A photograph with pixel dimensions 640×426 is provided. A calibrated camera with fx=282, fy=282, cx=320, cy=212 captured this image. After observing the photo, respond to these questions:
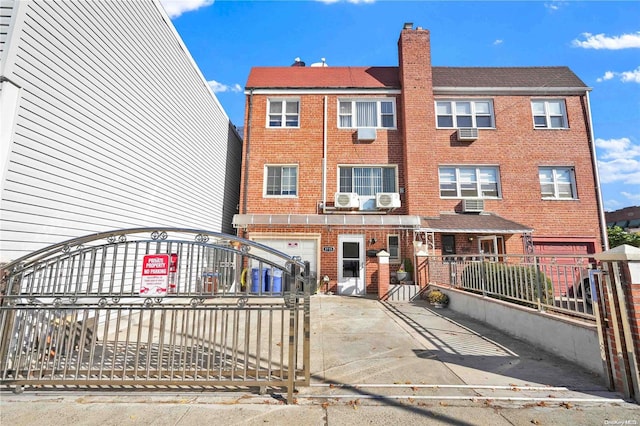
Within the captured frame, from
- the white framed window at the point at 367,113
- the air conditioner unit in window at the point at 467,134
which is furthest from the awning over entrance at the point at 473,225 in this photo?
→ the white framed window at the point at 367,113

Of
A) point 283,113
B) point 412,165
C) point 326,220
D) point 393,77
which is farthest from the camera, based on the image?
point 393,77

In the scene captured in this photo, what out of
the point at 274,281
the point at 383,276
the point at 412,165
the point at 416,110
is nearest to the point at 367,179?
the point at 412,165

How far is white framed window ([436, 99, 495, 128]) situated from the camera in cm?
1335

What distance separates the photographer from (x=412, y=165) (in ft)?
40.6

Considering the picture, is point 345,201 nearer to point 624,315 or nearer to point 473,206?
point 473,206

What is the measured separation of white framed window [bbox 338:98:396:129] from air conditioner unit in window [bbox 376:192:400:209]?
356 centimetres

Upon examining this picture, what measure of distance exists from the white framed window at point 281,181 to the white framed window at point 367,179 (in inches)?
83.4

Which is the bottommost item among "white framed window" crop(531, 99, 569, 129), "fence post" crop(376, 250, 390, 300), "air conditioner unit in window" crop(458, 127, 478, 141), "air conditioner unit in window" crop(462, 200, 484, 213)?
"fence post" crop(376, 250, 390, 300)

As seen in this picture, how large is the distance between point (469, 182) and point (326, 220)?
6.84m

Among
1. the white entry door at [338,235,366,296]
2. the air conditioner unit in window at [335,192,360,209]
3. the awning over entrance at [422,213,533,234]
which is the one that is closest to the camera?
the awning over entrance at [422,213,533,234]

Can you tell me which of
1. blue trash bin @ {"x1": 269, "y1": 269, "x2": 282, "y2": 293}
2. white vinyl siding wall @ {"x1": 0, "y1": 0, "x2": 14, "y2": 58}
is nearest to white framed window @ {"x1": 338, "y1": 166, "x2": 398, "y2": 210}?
blue trash bin @ {"x1": 269, "y1": 269, "x2": 282, "y2": 293}

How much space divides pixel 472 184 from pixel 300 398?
1239cm

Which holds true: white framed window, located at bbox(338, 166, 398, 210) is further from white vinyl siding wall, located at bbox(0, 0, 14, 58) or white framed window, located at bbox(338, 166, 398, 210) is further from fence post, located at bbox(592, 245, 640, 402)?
white vinyl siding wall, located at bbox(0, 0, 14, 58)

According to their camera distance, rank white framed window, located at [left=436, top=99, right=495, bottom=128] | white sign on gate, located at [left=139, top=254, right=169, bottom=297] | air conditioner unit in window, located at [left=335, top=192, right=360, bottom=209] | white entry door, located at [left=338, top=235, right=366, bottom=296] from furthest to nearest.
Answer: white framed window, located at [left=436, top=99, right=495, bottom=128]
air conditioner unit in window, located at [left=335, top=192, right=360, bottom=209]
white entry door, located at [left=338, top=235, right=366, bottom=296]
white sign on gate, located at [left=139, top=254, right=169, bottom=297]
